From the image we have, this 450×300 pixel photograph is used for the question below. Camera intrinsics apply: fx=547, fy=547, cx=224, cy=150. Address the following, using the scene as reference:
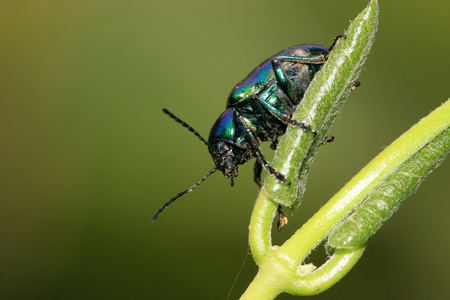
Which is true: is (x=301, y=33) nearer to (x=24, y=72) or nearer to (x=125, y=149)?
(x=125, y=149)

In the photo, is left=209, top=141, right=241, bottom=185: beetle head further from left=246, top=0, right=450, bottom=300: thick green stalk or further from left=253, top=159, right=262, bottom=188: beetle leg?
left=246, top=0, right=450, bottom=300: thick green stalk

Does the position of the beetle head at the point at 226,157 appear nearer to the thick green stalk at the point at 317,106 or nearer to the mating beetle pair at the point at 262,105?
the mating beetle pair at the point at 262,105

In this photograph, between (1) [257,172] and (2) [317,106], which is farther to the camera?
(1) [257,172]

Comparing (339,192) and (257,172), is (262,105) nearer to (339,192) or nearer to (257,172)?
(257,172)

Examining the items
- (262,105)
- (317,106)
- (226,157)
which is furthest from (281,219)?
(317,106)

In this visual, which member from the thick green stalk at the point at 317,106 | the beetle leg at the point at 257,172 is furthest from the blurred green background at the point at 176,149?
the thick green stalk at the point at 317,106

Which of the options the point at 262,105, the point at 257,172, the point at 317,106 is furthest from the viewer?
the point at 257,172

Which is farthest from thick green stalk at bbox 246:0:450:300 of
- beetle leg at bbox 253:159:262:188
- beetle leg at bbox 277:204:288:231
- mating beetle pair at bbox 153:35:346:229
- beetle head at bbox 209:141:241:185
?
beetle leg at bbox 253:159:262:188
